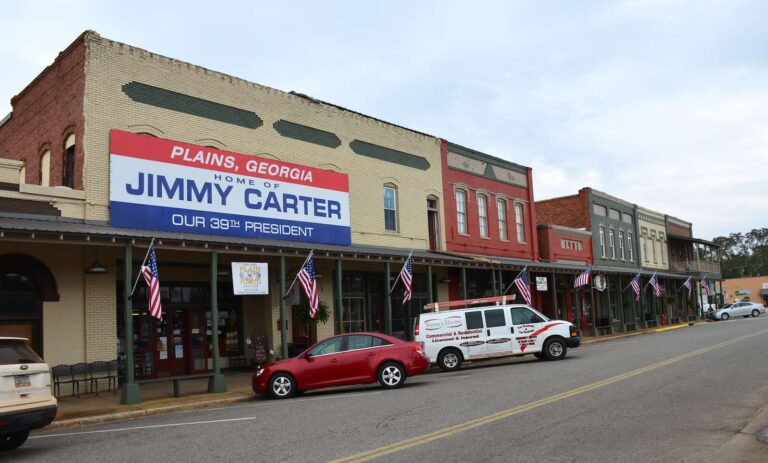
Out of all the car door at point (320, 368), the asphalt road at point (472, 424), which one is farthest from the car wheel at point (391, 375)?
the car door at point (320, 368)

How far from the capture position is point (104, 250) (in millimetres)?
17125

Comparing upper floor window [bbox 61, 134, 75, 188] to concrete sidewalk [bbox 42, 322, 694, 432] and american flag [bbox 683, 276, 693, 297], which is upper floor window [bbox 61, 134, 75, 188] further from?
american flag [bbox 683, 276, 693, 297]

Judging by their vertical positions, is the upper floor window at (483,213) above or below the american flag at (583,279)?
above

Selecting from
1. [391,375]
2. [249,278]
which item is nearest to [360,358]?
[391,375]

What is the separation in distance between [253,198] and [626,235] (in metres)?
34.2

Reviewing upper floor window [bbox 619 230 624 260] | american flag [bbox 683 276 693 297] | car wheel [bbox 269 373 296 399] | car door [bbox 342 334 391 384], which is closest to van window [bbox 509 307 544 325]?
car door [bbox 342 334 391 384]

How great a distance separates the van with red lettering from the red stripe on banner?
6221 mm

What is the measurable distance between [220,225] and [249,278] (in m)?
2.95

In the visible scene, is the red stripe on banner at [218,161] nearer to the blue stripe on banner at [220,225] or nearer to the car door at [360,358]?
the blue stripe on banner at [220,225]

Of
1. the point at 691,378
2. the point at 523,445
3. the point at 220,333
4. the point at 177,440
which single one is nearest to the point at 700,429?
the point at 523,445

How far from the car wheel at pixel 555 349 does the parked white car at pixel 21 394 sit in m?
14.5

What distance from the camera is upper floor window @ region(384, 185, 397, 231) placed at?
26.2 m

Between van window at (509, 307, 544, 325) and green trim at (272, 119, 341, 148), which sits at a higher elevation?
green trim at (272, 119, 341, 148)

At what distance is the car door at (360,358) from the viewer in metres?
15.0
